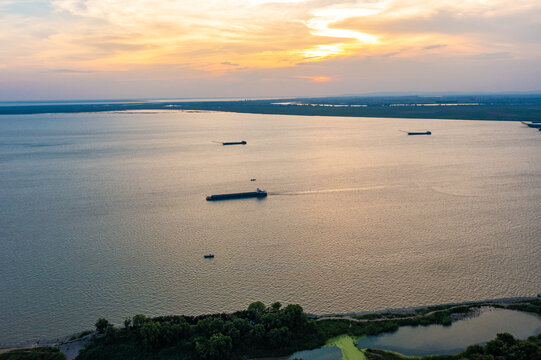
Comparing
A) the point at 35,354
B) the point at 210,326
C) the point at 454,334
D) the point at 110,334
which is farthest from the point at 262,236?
the point at 35,354

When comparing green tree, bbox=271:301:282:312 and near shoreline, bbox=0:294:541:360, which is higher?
green tree, bbox=271:301:282:312

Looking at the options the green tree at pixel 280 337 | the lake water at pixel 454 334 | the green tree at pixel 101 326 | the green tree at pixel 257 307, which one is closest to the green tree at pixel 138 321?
the green tree at pixel 101 326

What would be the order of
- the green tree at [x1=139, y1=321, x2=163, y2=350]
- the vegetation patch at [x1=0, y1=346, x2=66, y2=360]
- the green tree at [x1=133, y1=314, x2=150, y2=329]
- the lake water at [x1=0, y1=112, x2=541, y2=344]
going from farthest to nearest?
the lake water at [x1=0, y1=112, x2=541, y2=344], the green tree at [x1=133, y1=314, x2=150, y2=329], the green tree at [x1=139, y1=321, x2=163, y2=350], the vegetation patch at [x1=0, y1=346, x2=66, y2=360]

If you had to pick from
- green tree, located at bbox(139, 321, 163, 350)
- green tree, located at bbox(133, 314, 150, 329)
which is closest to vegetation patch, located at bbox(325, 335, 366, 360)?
green tree, located at bbox(139, 321, 163, 350)

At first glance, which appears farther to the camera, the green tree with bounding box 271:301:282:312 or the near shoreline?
the green tree with bounding box 271:301:282:312

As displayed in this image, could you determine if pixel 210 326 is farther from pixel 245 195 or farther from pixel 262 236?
pixel 245 195

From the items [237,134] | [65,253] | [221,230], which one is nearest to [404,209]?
[221,230]

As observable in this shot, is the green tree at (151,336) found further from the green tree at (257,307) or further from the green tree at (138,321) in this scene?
the green tree at (257,307)

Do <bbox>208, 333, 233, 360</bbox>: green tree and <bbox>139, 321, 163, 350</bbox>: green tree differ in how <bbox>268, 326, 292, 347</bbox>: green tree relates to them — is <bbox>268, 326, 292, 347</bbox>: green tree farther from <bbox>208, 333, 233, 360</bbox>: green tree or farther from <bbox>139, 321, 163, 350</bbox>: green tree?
<bbox>139, 321, 163, 350</bbox>: green tree
